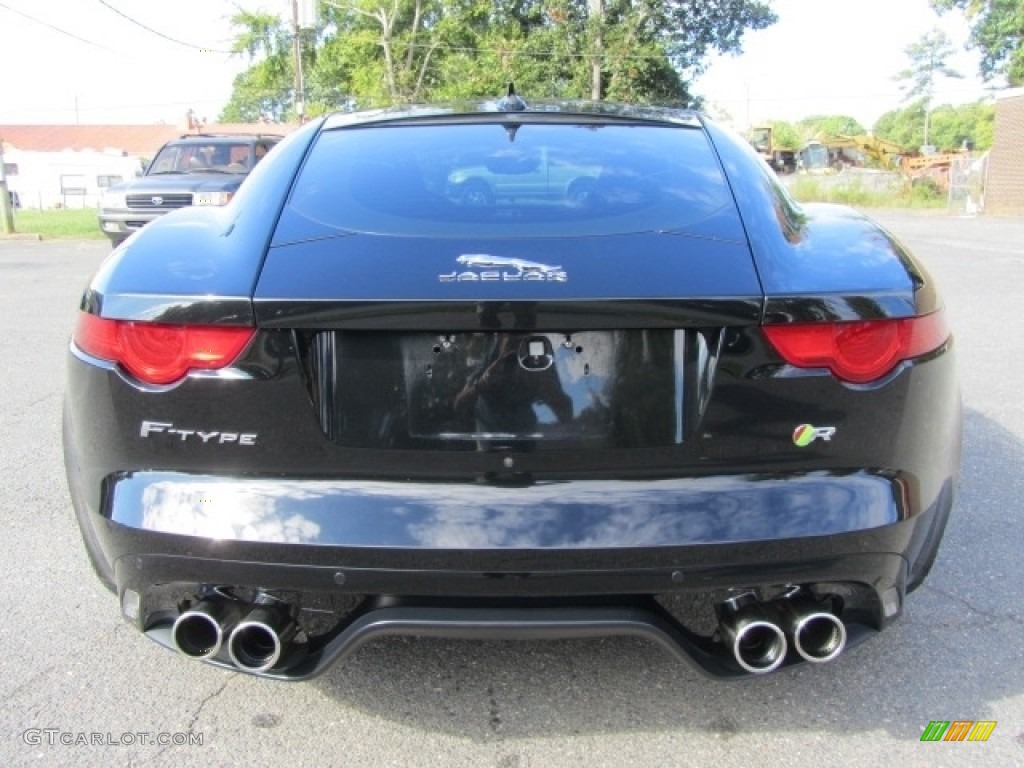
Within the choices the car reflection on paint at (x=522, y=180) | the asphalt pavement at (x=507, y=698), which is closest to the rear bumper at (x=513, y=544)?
the asphalt pavement at (x=507, y=698)

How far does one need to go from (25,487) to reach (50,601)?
1.25 meters

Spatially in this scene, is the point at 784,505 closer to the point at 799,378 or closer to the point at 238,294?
the point at 799,378

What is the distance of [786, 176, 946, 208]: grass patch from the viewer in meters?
33.3

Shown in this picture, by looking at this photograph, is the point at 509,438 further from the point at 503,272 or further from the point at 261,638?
the point at 261,638

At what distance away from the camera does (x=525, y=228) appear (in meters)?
2.18

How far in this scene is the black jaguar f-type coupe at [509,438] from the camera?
6.52 ft

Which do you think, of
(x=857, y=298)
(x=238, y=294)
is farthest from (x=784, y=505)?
(x=238, y=294)

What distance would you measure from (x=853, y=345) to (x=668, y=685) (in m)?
1.13

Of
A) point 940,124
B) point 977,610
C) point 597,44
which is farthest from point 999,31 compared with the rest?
point 940,124

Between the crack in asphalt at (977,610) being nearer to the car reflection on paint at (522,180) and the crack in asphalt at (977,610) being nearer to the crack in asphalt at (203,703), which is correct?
the car reflection on paint at (522,180)

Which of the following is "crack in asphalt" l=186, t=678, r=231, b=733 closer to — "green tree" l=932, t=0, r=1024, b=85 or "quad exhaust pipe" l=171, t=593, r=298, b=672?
"quad exhaust pipe" l=171, t=593, r=298, b=672

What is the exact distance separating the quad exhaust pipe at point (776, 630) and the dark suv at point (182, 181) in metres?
12.4

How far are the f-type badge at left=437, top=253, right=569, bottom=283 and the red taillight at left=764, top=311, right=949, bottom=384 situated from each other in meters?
0.48

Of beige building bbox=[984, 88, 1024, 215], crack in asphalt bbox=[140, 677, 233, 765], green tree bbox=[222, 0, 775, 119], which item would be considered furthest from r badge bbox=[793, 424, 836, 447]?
beige building bbox=[984, 88, 1024, 215]
